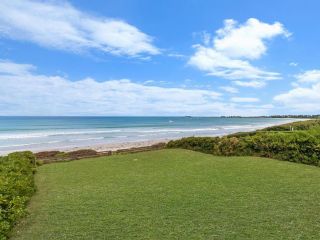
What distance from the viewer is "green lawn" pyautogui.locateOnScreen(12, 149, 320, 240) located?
20.0ft

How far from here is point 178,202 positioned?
7855 mm

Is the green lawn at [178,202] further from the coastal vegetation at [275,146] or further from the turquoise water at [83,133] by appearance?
the turquoise water at [83,133]

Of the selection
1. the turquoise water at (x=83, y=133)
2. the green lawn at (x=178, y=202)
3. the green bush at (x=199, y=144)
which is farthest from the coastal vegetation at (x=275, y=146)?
the turquoise water at (x=83, y=133)

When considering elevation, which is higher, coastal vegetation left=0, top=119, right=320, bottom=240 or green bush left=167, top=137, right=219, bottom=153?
green bush left=167, top=137, right=219, bottom=153

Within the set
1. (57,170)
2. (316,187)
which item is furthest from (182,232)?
(57,170)

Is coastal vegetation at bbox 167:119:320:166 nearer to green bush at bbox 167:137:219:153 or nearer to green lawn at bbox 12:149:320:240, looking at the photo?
green bush at bbox 167:137:219:153

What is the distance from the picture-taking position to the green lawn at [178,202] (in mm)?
6109

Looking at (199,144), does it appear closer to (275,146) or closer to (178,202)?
(275,146)

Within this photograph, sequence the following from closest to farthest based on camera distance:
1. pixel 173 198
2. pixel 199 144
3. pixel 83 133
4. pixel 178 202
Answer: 1. pixel 178 202
2. pixel 173 198
3. pixel 199 144
4. pixel 83 133

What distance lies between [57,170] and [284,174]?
8165 mm

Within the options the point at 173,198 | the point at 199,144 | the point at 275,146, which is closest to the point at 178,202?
the point at 173,198

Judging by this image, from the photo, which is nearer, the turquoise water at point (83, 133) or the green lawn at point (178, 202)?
the green lawn at point (178, 202)

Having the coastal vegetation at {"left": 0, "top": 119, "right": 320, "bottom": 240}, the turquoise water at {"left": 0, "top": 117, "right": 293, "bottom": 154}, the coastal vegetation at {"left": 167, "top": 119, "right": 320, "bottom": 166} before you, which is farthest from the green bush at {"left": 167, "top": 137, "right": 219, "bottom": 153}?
the turquoise water at {"left": 0, "top": 117, "right": 293, "bottom": 154}

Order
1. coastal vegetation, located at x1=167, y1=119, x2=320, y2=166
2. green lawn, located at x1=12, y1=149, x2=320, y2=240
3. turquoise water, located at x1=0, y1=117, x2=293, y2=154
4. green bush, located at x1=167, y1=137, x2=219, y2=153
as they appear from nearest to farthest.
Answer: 1. green lawn, located at x1=12, y1=149, x2=320, y2=240
2. coastal vegetation, located at x1=167, y1=119, x2=320, y2=166
3. green bush, located at x1=167, y1=137, x2=219, y2=153
4. turquoise water, located at x1=0, y1=117, x2=293, y2=154
